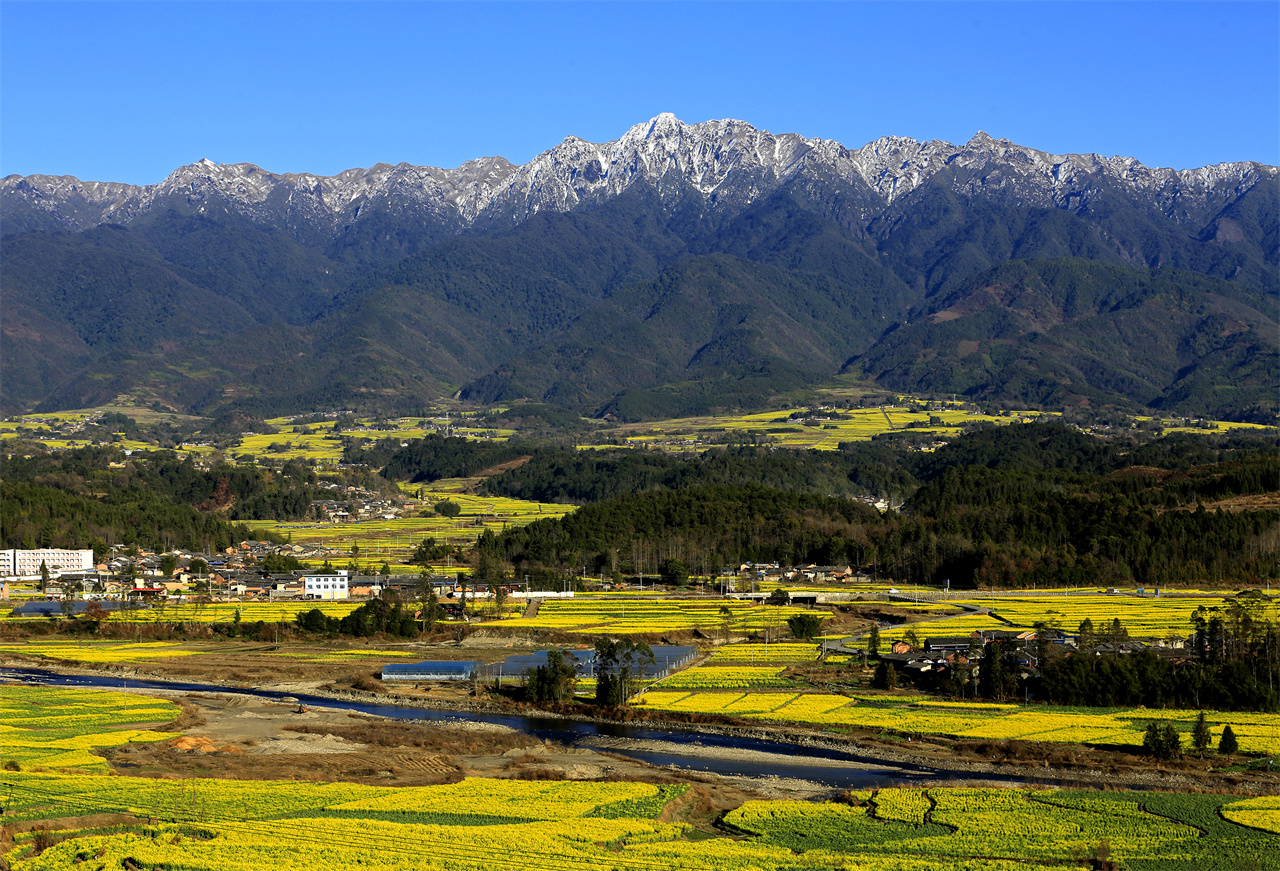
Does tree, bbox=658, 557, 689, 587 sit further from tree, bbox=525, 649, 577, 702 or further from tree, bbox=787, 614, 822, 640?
tree, bbox=525, 649, 577, 702

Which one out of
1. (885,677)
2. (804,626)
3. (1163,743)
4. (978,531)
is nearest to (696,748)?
(885,677)

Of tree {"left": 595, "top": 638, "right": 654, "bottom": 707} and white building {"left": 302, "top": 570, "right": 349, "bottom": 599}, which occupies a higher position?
white building {"left": 302, "top": 570, "right": 349, "bottom": 599}

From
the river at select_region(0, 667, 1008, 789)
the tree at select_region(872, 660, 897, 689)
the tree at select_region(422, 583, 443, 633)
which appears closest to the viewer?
the river at select_region(0, 667, 1008, 789)

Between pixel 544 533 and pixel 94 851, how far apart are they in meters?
97.0

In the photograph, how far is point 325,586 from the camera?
113500mm

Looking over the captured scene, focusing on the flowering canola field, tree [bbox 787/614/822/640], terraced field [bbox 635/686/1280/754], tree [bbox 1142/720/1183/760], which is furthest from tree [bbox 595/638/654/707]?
tree [bbox 1142/720/1183/760]

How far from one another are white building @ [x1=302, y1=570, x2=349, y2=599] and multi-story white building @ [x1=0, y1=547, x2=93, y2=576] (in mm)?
27333

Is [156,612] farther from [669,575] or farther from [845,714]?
[845,714]

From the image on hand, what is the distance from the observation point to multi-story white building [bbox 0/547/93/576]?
127m

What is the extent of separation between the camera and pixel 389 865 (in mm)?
36344

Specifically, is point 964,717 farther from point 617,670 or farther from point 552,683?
point 552,683

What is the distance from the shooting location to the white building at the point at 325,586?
370 ft

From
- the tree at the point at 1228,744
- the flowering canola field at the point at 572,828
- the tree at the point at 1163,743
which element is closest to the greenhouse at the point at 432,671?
the flowering canola field at the point at 572,828

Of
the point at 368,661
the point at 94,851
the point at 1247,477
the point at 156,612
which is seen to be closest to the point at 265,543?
the point at 156,612
